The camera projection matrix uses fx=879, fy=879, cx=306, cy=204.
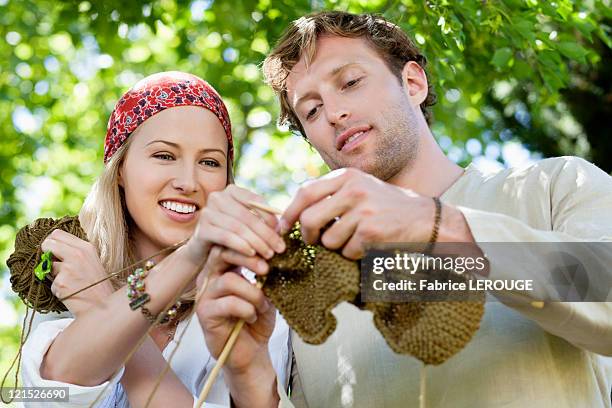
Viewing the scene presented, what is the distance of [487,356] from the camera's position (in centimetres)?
217

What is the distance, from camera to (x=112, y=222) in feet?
9.31

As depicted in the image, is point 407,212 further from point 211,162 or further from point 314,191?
point 211,162

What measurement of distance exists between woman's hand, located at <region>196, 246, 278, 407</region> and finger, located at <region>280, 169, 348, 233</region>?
139mm

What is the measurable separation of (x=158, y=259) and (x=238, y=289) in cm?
92

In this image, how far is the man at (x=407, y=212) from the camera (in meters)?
1.77

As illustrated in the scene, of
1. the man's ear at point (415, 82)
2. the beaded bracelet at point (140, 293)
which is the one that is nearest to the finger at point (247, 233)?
the beaded bracelet at point (140, 293)

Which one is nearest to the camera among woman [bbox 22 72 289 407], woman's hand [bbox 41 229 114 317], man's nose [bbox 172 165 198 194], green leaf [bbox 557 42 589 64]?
woman [bbox 22 72 289 407]

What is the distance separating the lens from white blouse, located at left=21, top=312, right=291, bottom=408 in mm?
2346

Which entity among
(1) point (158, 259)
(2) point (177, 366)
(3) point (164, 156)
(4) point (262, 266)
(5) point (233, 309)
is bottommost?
(2) point (177, 366)

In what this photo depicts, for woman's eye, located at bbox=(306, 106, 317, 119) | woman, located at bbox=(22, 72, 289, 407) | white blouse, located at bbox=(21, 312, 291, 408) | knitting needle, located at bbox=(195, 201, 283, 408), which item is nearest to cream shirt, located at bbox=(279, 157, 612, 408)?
white blouse, located at bbox=(21, 312, 291, 408)

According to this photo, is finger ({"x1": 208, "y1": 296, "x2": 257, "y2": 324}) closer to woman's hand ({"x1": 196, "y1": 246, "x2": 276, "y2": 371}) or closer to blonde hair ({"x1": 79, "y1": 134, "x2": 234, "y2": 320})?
woman's hand ({"x1": 196, "y1": 246, "x2": 276, "y2": 371})

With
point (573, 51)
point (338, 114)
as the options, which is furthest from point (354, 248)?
point (573, 51)

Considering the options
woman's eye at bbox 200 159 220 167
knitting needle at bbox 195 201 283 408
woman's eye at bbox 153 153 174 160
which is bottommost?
woman's eye at bbox 200 159 220 167

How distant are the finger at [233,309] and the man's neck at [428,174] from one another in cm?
89
